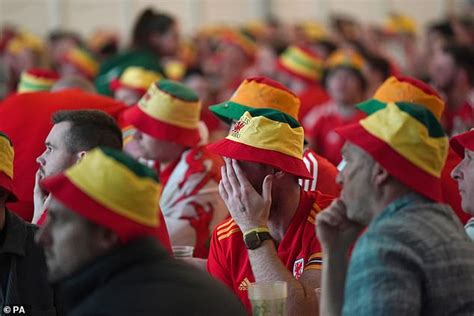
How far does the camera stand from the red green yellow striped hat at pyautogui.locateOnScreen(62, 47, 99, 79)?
11422mm

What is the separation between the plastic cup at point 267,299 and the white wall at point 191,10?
13.6 m

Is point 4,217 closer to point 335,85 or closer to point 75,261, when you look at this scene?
point 75,261

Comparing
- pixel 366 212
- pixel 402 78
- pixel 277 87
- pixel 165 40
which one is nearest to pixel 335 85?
pixel 165 40

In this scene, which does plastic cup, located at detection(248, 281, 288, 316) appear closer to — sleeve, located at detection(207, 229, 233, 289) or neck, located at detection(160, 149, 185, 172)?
sleeve, located at detection(207, 229, 233, 289)

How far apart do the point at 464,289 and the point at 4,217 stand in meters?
1.81

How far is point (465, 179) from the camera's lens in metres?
4.20

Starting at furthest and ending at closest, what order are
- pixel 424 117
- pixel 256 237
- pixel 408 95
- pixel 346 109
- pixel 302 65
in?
pixel 302 65 < pixel 346 109 < pixel 408 95 < pixel 256 237 < pixel 424 117

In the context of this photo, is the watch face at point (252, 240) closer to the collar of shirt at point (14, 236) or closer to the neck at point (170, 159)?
the collar of shirt at point (14, 236)

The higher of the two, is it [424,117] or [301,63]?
[424,117]

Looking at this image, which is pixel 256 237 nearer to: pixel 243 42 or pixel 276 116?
pixel 276 116

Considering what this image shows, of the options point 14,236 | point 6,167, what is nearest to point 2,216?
point 14,236

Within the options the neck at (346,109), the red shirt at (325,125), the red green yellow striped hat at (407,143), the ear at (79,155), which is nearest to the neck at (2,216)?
the ear at (79,155)

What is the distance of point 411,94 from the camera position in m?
5.79

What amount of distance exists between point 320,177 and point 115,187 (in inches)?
91.4
